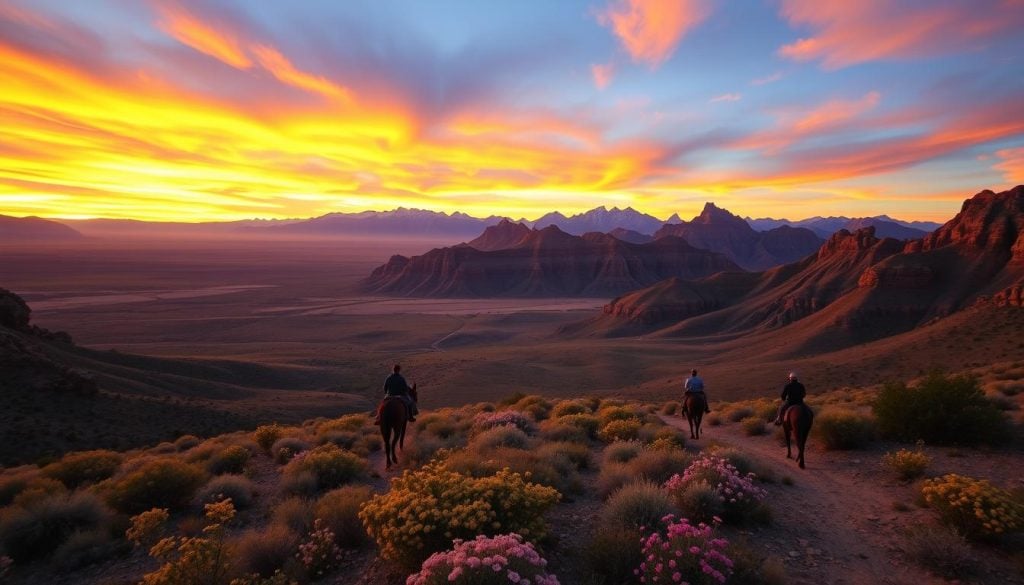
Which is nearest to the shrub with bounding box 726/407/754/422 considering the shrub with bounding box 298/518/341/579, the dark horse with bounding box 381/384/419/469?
the dark horse with bounding box 381/384/419/469

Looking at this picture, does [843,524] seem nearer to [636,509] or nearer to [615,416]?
[636,509]

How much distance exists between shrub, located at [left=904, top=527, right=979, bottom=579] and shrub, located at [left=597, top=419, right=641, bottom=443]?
7.21 m

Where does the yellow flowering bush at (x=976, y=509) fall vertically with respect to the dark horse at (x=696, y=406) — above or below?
above

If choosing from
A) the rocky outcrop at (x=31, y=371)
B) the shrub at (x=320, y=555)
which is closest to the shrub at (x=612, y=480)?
the shrub at (x=320, y=555)

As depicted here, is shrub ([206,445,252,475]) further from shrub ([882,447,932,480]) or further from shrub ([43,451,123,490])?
shrub ([882,447,932,480])

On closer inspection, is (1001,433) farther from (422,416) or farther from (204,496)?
(204,496)

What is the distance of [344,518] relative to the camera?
8148 mm

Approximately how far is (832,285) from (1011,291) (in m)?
34.0

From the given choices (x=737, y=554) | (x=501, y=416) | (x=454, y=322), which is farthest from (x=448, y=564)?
(x=454, y=322)

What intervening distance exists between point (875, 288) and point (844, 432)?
76.9m

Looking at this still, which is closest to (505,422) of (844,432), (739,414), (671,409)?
(844,432)

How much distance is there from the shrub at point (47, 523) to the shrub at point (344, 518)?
15.0ft

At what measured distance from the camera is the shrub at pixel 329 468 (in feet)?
37.5

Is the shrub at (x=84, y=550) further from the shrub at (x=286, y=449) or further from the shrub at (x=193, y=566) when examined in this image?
the shrub at (x=286, y=449)
